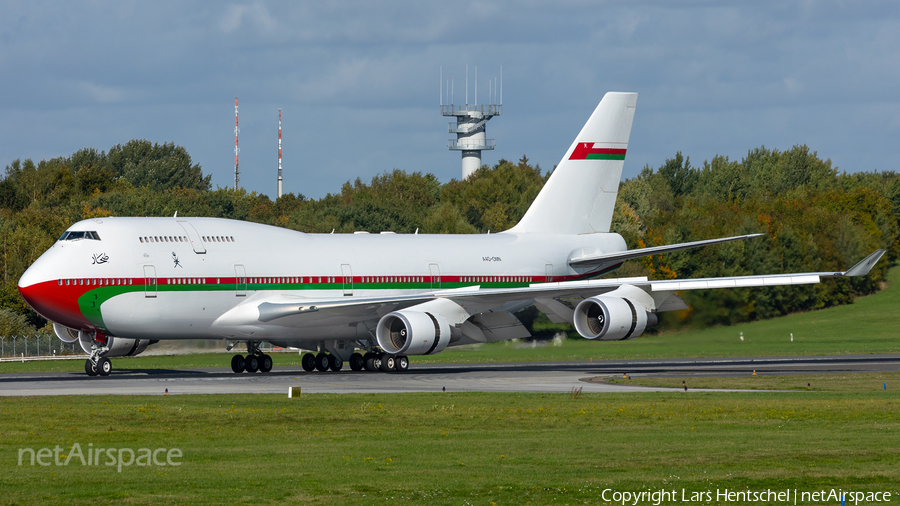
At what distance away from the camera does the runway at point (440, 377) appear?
33.3 metres

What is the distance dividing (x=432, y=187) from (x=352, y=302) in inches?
4175

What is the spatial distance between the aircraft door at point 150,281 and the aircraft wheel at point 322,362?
820cm

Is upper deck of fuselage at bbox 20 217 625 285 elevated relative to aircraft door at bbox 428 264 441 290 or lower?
elevated

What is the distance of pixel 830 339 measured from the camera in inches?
2559

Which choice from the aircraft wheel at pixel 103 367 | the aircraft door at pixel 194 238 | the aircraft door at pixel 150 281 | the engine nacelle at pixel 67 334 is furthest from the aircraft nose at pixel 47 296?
the engine nacelle at pixel 67 334

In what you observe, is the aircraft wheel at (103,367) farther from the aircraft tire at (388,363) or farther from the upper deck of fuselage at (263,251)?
the aircraft tire at (388,363)

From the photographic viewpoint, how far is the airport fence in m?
57.3

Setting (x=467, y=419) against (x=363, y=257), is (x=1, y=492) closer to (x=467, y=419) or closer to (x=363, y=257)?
(x=467, y=419)

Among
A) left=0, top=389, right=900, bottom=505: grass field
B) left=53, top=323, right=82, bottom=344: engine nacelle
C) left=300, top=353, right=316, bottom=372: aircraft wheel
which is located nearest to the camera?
left=0, top=389, right=900, bottom=505: grass field

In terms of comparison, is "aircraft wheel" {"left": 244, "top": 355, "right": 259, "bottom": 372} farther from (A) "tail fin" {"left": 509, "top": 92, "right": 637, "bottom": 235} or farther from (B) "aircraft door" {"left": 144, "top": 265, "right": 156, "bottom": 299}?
(A) "tail fin" {"left": 509, "top": 92, "right": 637, "bottom": 235}

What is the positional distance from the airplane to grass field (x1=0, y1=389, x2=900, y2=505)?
27.8 ft

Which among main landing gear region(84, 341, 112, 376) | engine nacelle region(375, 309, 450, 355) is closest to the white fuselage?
main landing gear region(84, 341, 112, 376)

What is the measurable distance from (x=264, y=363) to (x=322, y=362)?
8.48 feet

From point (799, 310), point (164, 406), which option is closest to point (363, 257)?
point (164, 406)
